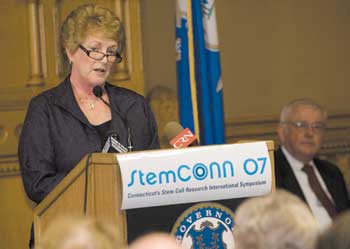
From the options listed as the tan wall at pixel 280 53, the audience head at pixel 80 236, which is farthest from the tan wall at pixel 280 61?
the audience head at pixel 80 236

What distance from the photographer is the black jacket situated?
4.26 metres

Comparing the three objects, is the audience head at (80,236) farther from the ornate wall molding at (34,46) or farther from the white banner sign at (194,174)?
the ornate wall molding at (34,46)

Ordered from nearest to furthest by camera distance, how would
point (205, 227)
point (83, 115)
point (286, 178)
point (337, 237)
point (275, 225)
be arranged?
point (337, 237) → point (275, 225) → point (205, 227) → point (83, 115) → point (286, 178)

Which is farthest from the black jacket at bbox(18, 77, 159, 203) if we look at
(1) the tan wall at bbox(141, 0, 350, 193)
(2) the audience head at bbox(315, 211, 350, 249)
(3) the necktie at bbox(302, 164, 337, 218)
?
(1) the tan wall at bbox(141, 0, 350, 193)

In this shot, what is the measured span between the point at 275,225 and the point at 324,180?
379cm

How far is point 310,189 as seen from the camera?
20.9 ft

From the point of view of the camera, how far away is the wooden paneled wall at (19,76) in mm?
6715

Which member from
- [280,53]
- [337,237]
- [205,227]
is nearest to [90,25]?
[205,227]

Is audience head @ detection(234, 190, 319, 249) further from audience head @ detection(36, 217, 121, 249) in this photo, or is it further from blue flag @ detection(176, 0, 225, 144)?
blue flag @ detection(176, 0, 225, 144)

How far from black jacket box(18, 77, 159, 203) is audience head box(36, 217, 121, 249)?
60.9 inches

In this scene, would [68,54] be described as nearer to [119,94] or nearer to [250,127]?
[119,94]

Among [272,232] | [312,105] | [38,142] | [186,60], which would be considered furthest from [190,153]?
[312,105]

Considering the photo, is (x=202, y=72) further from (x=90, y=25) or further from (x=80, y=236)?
(x=80, y=236)

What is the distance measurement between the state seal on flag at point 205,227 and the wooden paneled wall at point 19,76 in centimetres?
293
